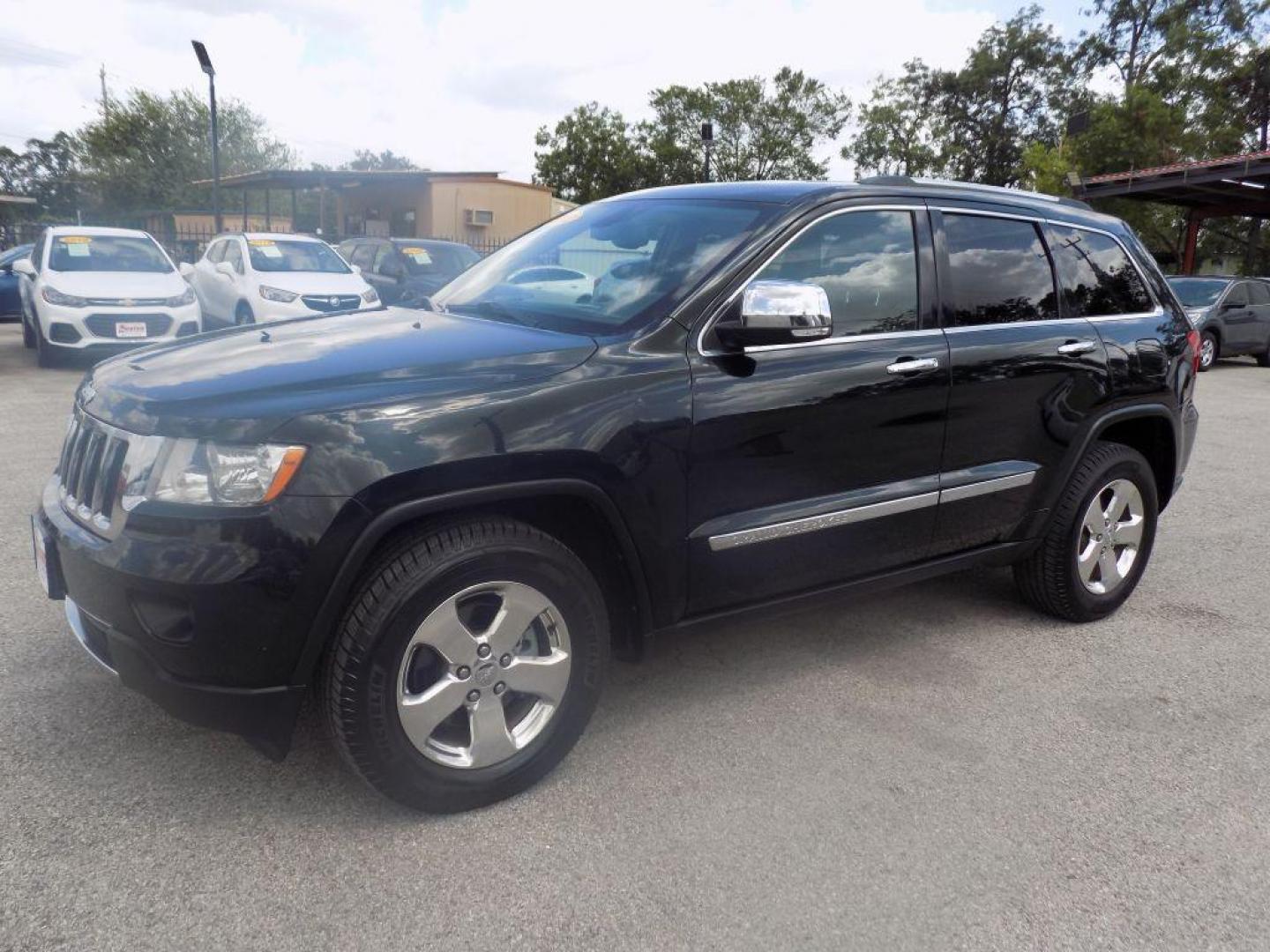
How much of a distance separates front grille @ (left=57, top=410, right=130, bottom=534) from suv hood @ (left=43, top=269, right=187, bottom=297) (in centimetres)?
912

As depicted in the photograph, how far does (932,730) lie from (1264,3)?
44235mm

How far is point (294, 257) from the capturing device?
12633 mm

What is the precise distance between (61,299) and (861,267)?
10123mm

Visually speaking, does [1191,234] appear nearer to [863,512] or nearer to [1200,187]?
[1200,187]

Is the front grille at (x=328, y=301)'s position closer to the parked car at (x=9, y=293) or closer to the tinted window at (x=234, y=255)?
the tinted window at (x=234, y=255)

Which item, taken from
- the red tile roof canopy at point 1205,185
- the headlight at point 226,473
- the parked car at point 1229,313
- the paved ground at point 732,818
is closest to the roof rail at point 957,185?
the paved ground at point 732,818

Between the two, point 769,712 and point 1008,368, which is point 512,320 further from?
point 1008,368

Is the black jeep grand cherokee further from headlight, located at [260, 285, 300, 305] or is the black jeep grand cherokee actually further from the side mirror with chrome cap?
headlight, located at [260, 285, 300, 305]

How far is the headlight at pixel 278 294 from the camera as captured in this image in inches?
456

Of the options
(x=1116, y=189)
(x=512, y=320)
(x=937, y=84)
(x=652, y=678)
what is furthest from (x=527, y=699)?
(x=937, y=84)

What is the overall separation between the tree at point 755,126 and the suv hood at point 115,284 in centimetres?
4451

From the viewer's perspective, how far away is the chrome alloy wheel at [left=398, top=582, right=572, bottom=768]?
8.25 ft

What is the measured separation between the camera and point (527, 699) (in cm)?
276

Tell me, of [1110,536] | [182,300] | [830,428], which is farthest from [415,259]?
[830,428]
